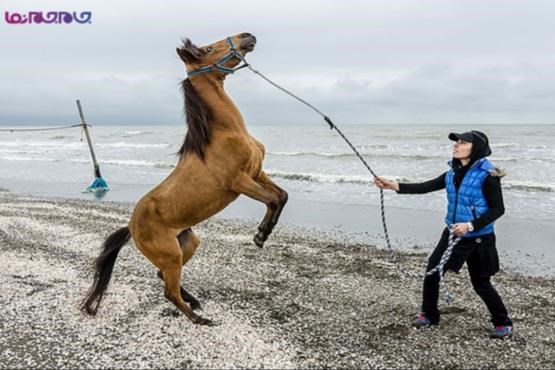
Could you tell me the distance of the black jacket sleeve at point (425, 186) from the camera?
4.61 meters

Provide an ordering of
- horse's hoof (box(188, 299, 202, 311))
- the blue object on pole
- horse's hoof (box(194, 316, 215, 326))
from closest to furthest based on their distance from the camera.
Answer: horse's hoof (box(194, 316, 215, 326))
horse's hoof (box(188, 299, 202, 311))
the blue object on pole

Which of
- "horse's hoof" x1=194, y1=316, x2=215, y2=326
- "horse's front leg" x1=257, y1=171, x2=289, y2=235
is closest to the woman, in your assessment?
"horse's front leg" x1=257, y1=171, x2=289, y2=235

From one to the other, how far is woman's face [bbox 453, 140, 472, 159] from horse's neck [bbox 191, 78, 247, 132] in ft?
6.22

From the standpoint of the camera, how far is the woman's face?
13.6ft

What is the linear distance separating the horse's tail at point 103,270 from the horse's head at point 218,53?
6.01 feet

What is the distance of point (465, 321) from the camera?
4836 millimetres

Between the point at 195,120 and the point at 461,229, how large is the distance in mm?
2467

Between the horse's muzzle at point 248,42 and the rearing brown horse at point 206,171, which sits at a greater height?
the horse's muzzle at point 248,42

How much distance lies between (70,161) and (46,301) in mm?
26036

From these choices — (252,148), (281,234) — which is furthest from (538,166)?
(252,148)

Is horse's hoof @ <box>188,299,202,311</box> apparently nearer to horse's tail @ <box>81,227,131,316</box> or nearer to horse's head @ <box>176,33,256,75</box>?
horse's tail @ <box>81,227,131,316</box>

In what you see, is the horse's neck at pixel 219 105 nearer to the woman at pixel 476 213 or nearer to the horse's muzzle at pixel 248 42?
the horse's muzzle at pixel 248 42

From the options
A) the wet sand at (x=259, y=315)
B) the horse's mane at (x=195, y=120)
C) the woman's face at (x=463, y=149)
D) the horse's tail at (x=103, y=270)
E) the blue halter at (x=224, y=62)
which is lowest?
the wet sand at (x=259, y=315)

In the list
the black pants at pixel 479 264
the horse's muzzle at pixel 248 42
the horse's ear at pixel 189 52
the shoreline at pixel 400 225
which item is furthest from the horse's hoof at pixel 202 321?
the shoreline at pixel 400 225
